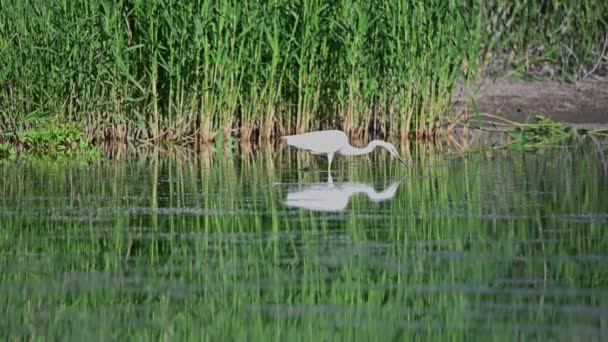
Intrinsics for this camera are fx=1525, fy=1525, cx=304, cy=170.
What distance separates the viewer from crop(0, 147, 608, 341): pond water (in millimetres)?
5133

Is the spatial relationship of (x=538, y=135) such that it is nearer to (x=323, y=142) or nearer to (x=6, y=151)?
(x=323, y=142)

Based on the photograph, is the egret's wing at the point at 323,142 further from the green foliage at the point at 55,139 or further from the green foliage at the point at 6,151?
the green foliage at the point at 6,151

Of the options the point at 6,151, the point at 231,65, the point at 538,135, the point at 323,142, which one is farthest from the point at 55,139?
the point at 538,135

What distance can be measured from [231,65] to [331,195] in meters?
4.63

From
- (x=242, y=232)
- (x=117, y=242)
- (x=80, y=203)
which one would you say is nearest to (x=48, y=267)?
(x=117, y=242)

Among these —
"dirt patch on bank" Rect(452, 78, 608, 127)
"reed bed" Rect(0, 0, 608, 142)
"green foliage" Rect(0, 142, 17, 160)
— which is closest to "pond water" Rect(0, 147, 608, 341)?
"green foliage" Rect(0, 142, 17, 160)

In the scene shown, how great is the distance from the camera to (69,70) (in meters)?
13.1

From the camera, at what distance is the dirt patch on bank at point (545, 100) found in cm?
1756

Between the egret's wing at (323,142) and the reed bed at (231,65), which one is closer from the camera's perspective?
the egret's wing at (323,142)

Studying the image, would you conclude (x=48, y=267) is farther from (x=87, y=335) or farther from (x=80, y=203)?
(x=80, y=203)

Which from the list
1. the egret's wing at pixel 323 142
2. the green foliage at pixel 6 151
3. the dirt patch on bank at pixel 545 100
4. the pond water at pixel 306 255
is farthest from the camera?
the dirt patch on bank at pixel 545 100

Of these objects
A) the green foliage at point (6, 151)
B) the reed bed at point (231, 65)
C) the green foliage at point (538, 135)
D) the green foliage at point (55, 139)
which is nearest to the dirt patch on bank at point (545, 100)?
the green foliage at point (538, 135)

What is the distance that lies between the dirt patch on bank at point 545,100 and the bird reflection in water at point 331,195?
7650mm

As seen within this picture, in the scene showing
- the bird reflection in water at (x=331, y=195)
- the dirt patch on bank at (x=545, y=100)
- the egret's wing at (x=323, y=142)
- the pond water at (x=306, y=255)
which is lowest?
the pond water at (x=306, y=255)
